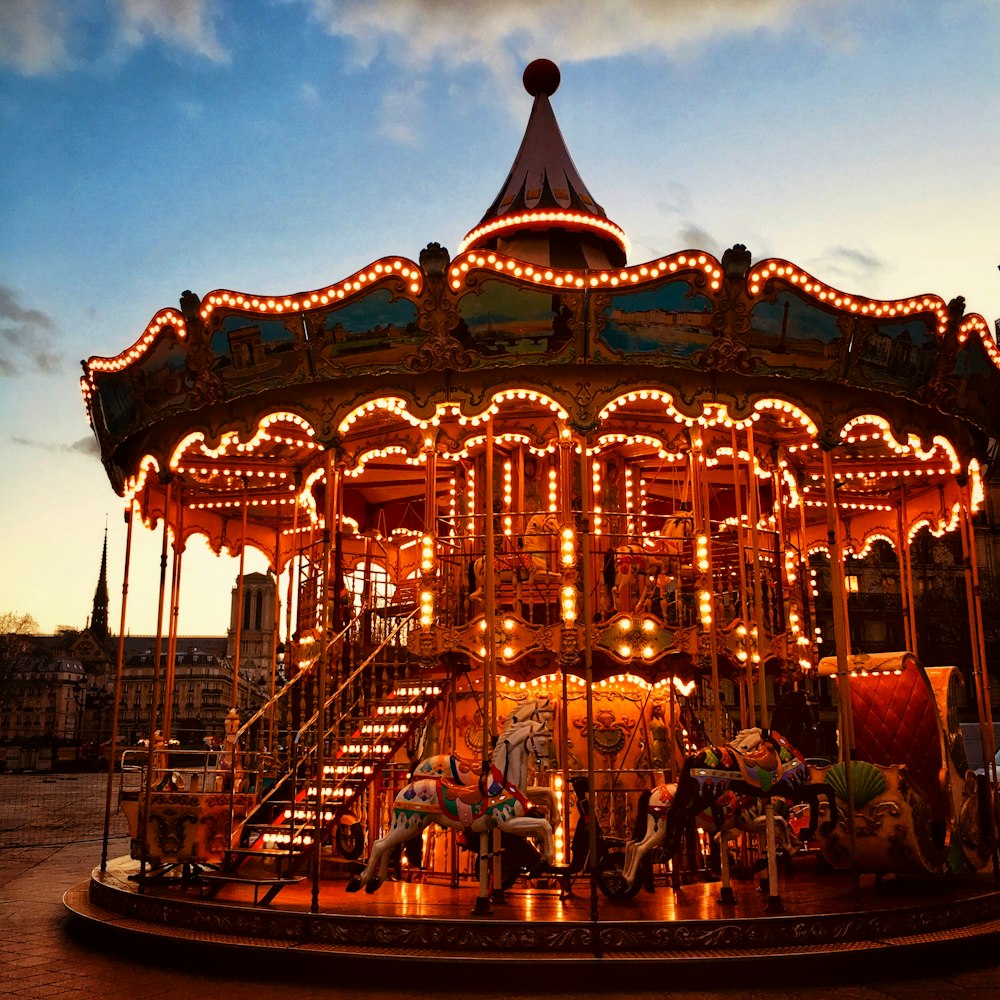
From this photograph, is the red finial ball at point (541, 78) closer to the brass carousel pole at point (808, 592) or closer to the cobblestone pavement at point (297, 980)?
the brass carousel pole at point (808, 592)

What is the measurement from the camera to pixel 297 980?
319 inches

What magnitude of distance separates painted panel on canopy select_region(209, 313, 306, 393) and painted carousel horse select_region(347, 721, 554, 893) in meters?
4.15

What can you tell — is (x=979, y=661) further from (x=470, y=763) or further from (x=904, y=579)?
(x=470, y=763)

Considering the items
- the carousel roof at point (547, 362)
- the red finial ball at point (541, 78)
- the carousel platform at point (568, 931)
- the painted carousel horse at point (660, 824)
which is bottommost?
the carousel platform at point (568, 931)

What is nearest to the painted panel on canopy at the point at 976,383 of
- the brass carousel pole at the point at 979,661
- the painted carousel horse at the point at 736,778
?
the brass carousel pole at the point at 979,661

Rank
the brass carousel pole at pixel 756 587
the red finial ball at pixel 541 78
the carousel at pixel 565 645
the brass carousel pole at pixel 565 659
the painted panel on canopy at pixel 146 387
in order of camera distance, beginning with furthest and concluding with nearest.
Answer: the red finial ball at pixel 541 78
the brass carousel pole at pixel 756 587
the painted panel on canopy at pixel 146 387
the brass carousel pole at pixel 565 659
the carousel at pixel 565 645

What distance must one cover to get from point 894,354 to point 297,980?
7.90 meters

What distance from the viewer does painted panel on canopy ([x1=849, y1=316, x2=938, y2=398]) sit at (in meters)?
10.3

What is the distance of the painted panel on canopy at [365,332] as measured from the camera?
32.8 feet

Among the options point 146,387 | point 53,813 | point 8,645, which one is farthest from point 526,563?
point 8,645

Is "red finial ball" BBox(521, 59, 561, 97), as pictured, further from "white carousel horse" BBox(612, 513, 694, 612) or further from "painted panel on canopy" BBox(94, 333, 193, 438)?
"painted panel on canopy" BBox(94, 333, 193, 438)

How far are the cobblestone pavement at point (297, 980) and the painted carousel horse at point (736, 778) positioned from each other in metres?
1.34

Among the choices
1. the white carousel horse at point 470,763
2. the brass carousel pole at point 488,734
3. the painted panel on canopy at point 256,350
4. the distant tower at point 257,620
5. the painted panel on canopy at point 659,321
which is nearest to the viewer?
the brass carousel pole at point 488,734

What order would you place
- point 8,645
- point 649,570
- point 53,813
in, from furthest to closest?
point 8,645 < point 53,813 < point 649,570
